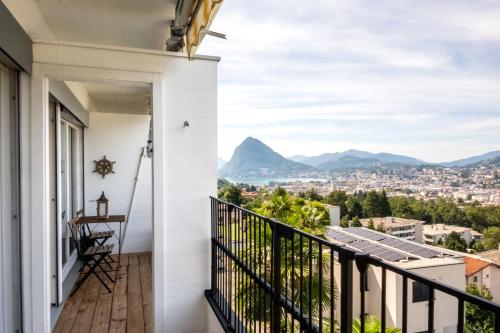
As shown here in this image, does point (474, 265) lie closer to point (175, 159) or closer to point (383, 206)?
point (383, 206)

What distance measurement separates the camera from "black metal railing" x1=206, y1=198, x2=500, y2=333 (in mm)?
853

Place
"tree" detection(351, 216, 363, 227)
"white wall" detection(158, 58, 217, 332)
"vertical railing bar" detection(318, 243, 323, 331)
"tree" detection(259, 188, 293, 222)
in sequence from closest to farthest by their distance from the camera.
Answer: "vertical railing bar" detection(318, 243, 323, 331) → "white wall" detection(158, 58, 217, 332) → "tree" detection(259, 188, 293, 222) → "tree" detection(351, 216, 363, 227)

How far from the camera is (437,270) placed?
9.16 m

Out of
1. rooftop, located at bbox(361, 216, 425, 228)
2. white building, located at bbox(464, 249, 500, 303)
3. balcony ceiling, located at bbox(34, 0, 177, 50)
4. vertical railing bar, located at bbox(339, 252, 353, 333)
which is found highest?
balcony ceiling, located at bbox(34, 0, 177, 50)

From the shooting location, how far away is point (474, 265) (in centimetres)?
1561

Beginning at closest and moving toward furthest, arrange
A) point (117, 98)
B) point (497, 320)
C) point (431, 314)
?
1. point (497, 320)
2. point (431, 314)
3. point (117, 98)

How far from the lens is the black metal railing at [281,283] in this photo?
0.85 m

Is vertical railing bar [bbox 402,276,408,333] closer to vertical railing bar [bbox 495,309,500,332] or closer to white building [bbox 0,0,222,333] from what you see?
vertical railing bar [bbox 495,309,500,332]

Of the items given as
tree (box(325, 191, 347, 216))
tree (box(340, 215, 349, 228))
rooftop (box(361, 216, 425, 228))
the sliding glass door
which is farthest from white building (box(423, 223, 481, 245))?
the sliding glass door

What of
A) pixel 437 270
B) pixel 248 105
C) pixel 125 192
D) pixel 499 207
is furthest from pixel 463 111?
pixel 125 192

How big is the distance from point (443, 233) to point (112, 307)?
2197 cm

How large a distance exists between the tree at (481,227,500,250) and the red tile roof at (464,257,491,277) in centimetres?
229

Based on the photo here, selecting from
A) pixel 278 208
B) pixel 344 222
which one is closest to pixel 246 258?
pixel 278 208

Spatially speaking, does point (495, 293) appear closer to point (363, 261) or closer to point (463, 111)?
point (363, 261)
